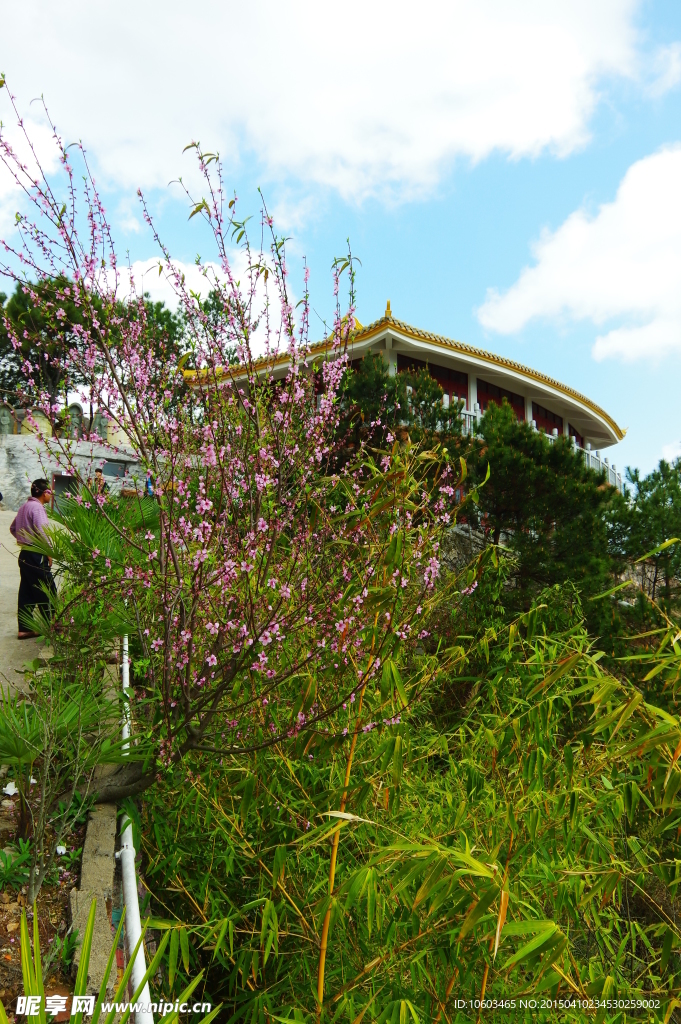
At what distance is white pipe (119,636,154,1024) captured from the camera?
191cm

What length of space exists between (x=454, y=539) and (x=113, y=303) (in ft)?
24.9

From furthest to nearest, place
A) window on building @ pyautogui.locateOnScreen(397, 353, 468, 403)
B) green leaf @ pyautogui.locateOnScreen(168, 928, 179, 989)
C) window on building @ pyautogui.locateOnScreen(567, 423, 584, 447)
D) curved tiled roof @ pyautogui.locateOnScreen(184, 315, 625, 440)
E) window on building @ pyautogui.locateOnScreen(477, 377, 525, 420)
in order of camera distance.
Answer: window on building @ pyautogui.locateOnScreen(567, 423, 584, 447), window on building @ pyautogui.locateOnScreen(477, 377, 525, 420), window on building @ pyautogui.locateOnScreen(397, 353, 468, 403), curved tiled roof @ pyautogui.locateOnScreen(184, 315, 625, 440), green leaf @ pyautogui.locateOnScreen(168, 928, 179, 989)

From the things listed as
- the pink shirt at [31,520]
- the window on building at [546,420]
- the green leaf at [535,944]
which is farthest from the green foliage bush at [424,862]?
the window on building at [546,420]

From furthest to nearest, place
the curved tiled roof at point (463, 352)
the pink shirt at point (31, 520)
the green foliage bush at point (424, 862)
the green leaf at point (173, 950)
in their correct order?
1. the curved tiled roof at point (463, 352)
2. the pink shirt at point (31, 520)
3. the green leaf at point (173, 950)
4. the green foliage bush at point (424, 862)

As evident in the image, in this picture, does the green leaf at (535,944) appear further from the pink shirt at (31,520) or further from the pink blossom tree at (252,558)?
the pink shirt at (31,520)

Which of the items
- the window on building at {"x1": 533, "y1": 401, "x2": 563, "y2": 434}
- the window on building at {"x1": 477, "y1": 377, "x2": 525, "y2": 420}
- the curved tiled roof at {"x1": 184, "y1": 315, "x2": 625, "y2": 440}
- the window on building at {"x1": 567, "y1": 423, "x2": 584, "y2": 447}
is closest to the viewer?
the curved tiled roof at {"x1": 184, "y1": 315, "x2": 625, "y2": 440}

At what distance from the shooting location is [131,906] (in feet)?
7.95

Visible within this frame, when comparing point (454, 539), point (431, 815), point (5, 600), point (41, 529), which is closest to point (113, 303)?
point (41, 529)

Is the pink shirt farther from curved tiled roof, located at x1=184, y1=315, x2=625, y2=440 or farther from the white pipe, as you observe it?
curved tiled roof, located at x1=184, y1=315, x2=625, y2=440

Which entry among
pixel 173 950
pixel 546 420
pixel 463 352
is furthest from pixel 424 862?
pixel 546 420

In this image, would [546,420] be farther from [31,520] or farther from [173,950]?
[173,950]

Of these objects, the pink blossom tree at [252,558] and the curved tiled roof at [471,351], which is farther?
the curved tiled roof at [471,351]

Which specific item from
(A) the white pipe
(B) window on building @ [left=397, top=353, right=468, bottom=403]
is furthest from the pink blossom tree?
(B) window on building @ [left=397, top=353, right=468, bottom=403]

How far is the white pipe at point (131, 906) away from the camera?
75.3 inches
